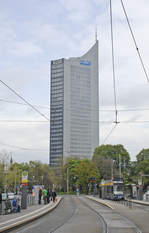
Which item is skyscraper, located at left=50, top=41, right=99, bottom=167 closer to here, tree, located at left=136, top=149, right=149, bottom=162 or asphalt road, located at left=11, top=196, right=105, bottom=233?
tree, located at left=136, top=149, right=149, bottom=162

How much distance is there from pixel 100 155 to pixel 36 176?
2081cm

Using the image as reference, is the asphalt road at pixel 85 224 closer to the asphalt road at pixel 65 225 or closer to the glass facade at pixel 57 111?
the asphalt road at pixel 65 225

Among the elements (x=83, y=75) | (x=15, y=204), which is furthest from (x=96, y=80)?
(x=15, y=204)

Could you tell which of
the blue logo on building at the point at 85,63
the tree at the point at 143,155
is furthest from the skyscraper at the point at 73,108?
the tree at the point at 143,155

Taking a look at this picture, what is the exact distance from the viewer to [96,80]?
187125 millimetres

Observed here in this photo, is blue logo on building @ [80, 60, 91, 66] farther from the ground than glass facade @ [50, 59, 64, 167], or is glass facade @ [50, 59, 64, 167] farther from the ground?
blue logo on building @ [80, 60, 91, 66]

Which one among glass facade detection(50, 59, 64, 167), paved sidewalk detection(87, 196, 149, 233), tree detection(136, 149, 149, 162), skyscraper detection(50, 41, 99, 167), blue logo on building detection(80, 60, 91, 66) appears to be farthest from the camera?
blue logo on building detection(80, 60, 91, 66)

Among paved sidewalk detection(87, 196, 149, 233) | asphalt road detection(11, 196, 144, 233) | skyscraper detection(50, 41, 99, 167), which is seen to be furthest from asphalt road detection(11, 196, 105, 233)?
skyscraper detection(50, 41, 99, 167)

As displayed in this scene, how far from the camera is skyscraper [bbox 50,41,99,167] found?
576 ft

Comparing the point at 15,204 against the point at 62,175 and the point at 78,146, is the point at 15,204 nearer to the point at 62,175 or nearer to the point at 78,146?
the point at 62,175

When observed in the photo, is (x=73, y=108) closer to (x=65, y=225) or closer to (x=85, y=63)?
(x=85, y=63)

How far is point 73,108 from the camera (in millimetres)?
176500

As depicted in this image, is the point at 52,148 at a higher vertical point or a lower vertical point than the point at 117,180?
higher

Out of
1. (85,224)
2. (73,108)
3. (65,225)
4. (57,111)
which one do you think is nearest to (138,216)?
(85,224)
